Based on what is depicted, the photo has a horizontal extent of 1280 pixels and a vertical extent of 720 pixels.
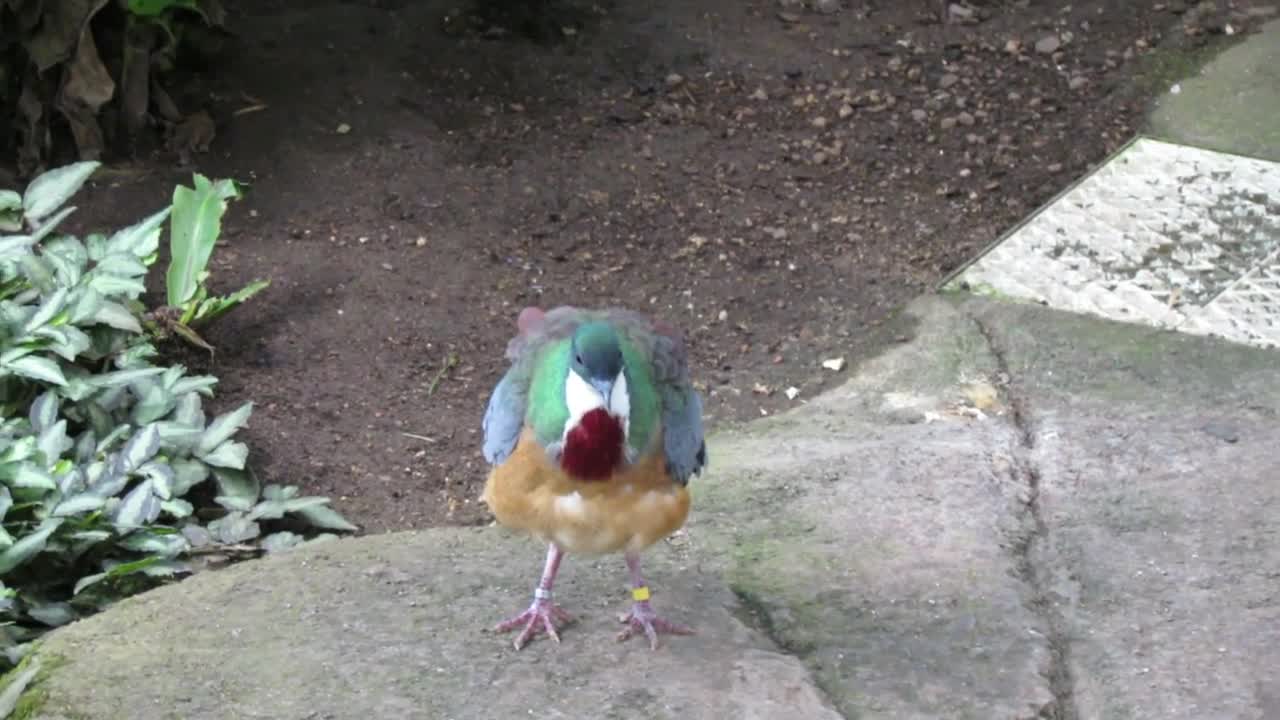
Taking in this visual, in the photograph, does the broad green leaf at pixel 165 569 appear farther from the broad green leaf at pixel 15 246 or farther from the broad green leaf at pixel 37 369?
the broad green leaf at pixel 15 246

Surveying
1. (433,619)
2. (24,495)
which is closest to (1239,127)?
(433,619)

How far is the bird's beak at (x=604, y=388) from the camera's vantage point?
304 centimetres

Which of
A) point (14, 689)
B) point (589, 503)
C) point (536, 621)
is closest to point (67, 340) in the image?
point (14, 689)

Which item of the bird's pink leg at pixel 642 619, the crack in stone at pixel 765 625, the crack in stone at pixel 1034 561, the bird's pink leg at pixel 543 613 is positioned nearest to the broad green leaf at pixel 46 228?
the bird's pink leg at pixel 543 613

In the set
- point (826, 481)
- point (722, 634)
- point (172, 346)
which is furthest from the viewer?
point (172, 346)

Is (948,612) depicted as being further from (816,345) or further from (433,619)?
(816,345)

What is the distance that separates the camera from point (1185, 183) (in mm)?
5672

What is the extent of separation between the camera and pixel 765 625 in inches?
140

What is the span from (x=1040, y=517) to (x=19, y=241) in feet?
9.24

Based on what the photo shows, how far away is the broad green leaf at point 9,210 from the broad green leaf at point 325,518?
1300 millimetres

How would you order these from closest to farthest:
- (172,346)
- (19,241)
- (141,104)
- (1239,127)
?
(19,241), (172,346), (141,104), (1239,127)

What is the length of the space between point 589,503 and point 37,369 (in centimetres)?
175

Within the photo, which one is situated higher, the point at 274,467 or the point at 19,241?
the point at 19,241

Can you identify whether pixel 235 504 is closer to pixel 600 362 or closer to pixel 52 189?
pixel 52 189
